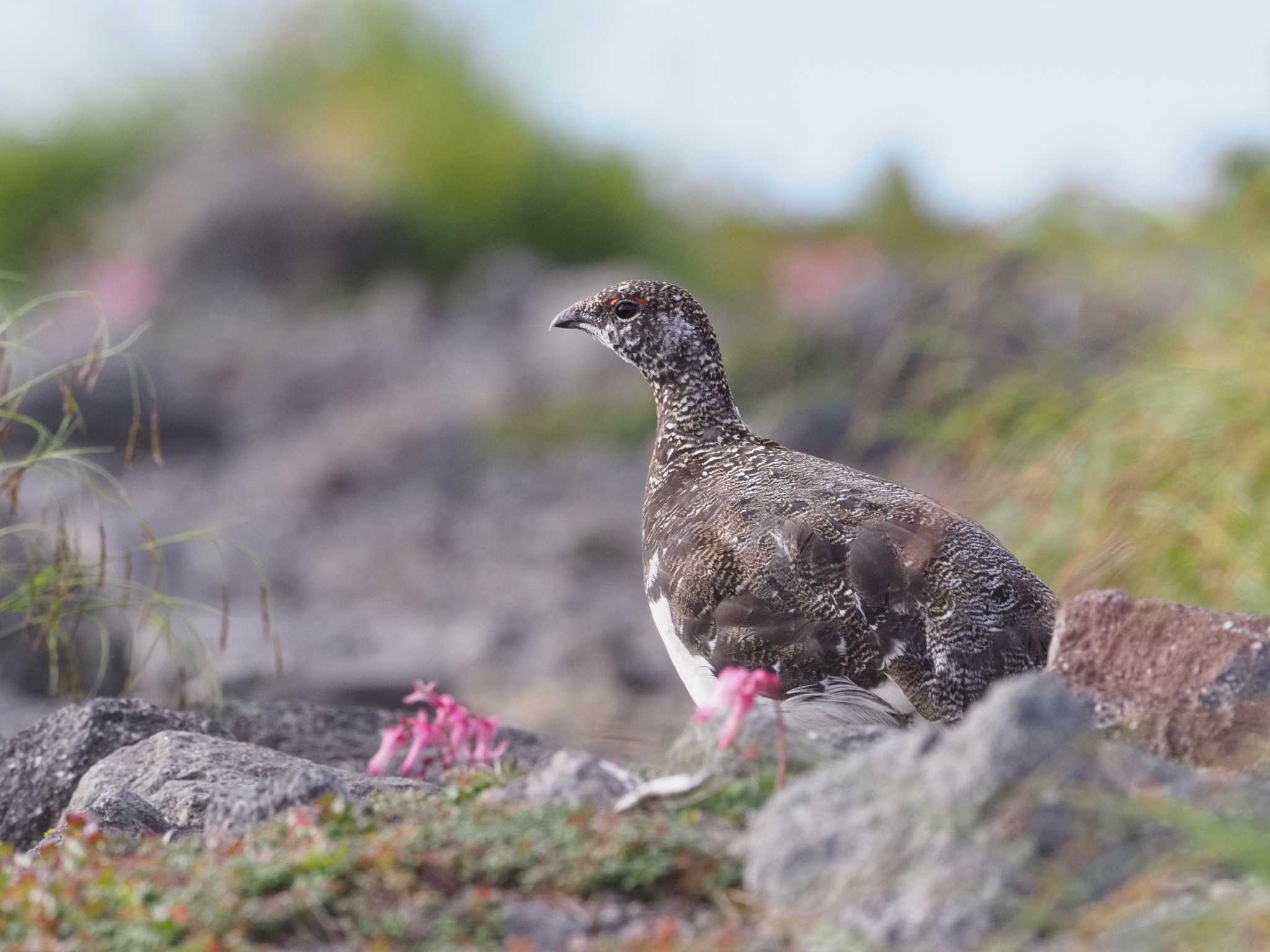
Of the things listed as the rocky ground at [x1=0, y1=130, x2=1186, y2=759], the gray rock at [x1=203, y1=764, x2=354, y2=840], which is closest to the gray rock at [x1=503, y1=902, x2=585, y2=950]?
the gray rock at [x1=203, y1=764, x2=354, y2=840]

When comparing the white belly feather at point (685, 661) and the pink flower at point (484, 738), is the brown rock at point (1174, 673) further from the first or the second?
the pink flower at point (484, 738)

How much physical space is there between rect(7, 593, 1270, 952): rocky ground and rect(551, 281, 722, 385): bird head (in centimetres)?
219

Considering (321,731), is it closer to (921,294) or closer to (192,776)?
(192,776)

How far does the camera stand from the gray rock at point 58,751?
4.21 meters

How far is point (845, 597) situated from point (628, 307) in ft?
5.84

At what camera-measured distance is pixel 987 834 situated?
8.63 feet

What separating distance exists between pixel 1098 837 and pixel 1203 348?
5593 mm

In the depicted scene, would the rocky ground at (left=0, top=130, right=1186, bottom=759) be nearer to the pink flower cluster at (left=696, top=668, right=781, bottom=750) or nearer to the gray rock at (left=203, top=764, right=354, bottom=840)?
the gray rock at (left=203, top=764, right=354, bottom=840)

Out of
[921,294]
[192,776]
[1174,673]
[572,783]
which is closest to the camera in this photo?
[572,783]

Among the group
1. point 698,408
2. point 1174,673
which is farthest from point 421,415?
point 1174,673

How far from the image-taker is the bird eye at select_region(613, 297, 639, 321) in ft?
18.1

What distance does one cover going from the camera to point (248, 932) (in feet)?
8.87

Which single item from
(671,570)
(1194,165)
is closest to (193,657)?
(671,570)

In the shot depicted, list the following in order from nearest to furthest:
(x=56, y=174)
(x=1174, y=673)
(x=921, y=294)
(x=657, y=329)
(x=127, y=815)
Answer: (x=1174, y=673) < (x=127, y=815) < (x=657, y=329) < (x=921, y=294) < (x=56, y=174)
